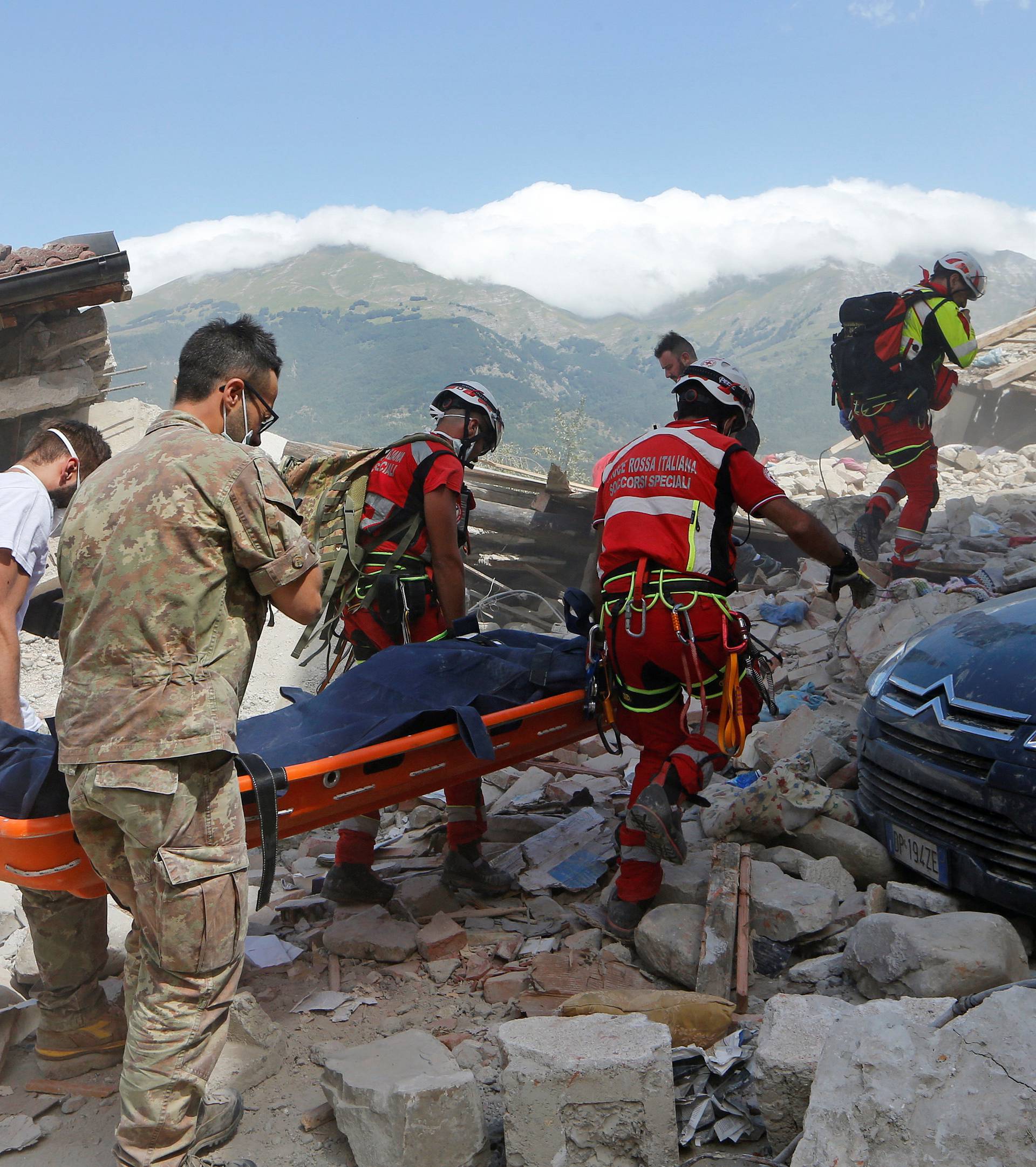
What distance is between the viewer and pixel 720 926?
3.17 m

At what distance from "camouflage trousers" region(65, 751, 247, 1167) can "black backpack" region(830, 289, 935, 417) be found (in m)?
6.50

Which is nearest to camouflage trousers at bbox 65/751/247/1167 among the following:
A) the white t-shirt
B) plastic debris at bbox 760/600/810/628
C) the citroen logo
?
the white t-shirt

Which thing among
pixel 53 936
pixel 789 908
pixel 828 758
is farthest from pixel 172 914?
pixel 828 758

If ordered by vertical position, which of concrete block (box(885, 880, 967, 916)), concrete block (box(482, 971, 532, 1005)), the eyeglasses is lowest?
concrete block (box(482, 971, 532, 1005))

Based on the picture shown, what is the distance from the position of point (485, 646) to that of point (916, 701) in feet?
5.55

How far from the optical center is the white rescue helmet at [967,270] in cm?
728

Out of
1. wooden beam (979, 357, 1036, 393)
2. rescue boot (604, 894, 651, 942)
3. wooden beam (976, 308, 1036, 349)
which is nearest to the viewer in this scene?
rescue boot (604, 894, 651, 942)

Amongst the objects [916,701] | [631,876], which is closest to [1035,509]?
[916,701]

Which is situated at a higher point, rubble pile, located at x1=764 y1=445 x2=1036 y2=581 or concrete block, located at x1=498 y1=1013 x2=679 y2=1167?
concrete block, located at x1=498 y1=1013 x2=679 y2=1167

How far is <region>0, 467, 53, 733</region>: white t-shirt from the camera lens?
3057mm

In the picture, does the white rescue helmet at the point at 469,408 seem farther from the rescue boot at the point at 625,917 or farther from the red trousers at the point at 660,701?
the rescue boot at the point at 625,917

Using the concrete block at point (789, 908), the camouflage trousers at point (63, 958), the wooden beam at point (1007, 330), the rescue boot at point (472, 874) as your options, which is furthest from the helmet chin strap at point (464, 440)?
the wooden beam at point (1007, 330)

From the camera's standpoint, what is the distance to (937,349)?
7219mm

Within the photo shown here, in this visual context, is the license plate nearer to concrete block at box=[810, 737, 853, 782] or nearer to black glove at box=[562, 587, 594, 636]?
concrete block at box=[810, 737, 853, 782]
